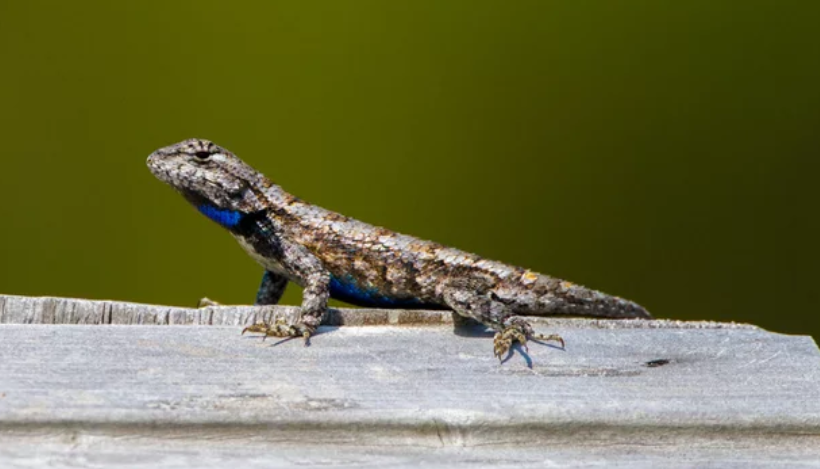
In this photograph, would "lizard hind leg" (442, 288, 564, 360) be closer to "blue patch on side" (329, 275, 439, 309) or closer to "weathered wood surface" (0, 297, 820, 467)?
"weathered wood surface" (0, 297, 820, 467)

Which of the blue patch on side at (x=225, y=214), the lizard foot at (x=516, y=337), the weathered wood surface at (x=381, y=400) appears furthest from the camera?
the blue patch on side at (x=225, y=214)

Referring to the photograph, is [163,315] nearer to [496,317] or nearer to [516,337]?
[516,337]

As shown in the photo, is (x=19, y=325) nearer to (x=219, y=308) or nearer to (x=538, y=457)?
(x=219, y=308)

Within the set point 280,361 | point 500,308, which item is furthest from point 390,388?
point 500,308

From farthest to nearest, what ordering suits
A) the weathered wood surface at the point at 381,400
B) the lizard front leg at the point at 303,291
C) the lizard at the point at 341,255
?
1. the lizard at the point at 341,255
2. the lizard front leg at the point at 303,291
3. the weathered wood surface at the point at 381,400

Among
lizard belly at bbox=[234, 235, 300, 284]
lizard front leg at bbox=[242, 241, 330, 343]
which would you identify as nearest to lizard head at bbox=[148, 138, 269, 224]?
lizard belly at bbox=[234, 235, 300, 284]

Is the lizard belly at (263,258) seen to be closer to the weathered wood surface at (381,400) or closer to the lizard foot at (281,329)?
the lizard foot at (281,329)

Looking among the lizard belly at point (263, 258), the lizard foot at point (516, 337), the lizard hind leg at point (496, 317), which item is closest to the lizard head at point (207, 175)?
the lizard belly at point (263, 258)
